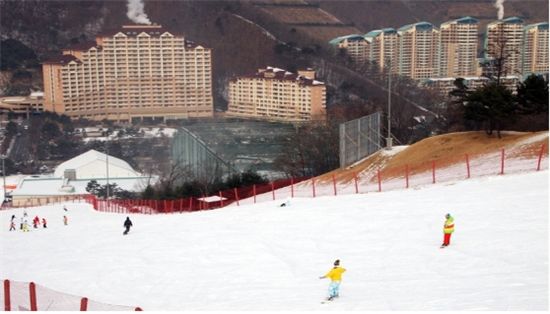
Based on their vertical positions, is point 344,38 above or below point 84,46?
above

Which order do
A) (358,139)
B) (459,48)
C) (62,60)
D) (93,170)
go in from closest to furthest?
(358,139) → (93,170) → (459,48) → (62,60)

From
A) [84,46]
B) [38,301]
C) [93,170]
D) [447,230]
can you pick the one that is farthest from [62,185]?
[84,46]

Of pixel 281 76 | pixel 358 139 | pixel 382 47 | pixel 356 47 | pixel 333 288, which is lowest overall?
pixel 333 288

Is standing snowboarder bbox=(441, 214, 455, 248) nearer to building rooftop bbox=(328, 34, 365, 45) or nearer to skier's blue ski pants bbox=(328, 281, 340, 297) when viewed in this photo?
skier's blue ski pants bbox=(328, 281, 340, 297)

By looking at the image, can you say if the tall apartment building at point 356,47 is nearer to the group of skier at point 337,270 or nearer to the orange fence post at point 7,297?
the group of skier at point 337,270

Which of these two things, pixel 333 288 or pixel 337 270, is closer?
pixel 337 270

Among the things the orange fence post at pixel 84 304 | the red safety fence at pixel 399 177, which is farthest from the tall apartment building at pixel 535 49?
the orange fence post at pixel 84 304

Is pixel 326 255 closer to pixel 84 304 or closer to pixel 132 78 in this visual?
pixel 84 304
